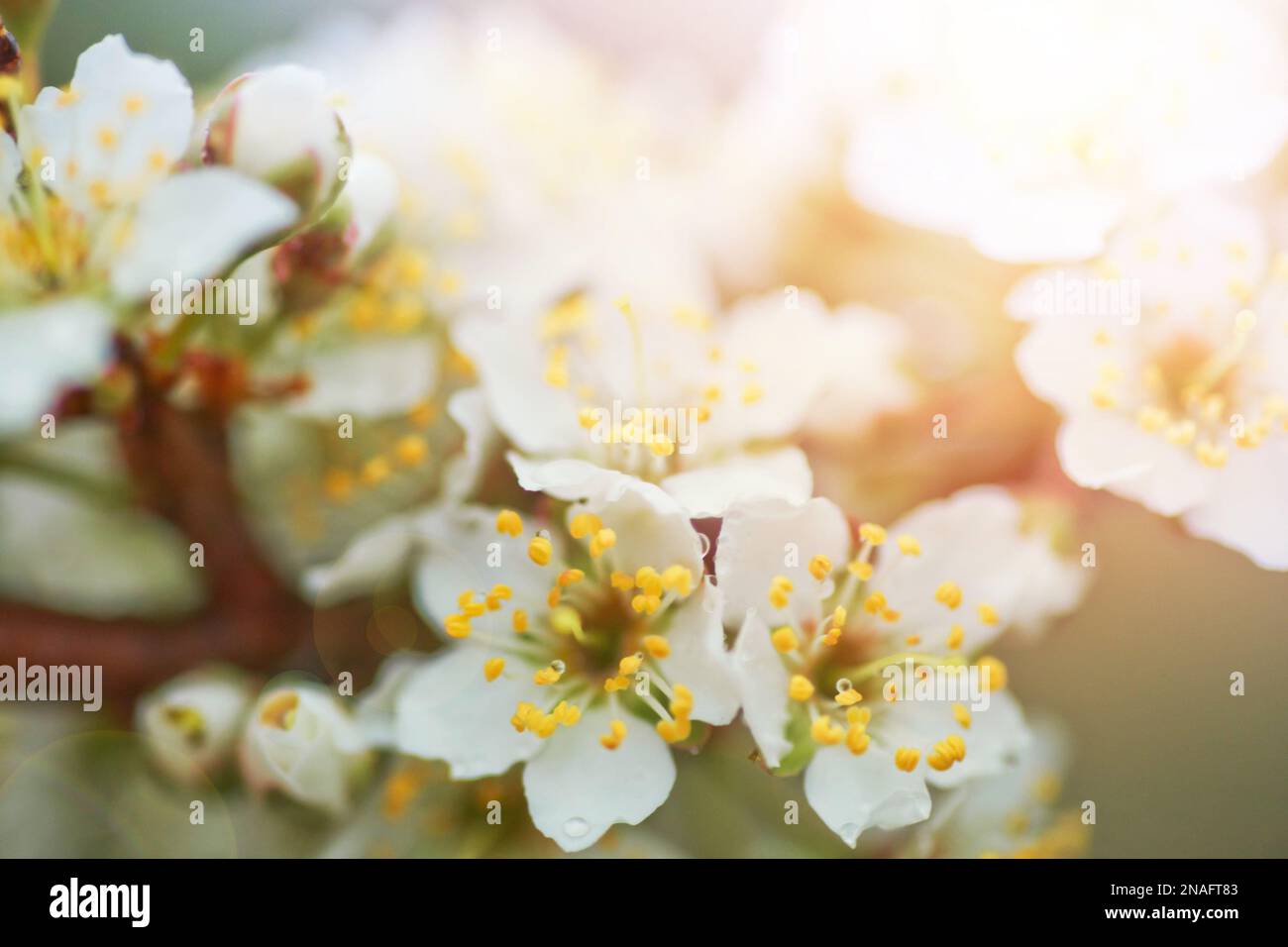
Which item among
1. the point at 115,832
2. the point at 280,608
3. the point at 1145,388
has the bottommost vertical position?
the point at 115,832

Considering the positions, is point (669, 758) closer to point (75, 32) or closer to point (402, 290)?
point (402, 290)

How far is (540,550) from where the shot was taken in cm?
72

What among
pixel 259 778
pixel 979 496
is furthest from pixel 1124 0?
pixel 259 778

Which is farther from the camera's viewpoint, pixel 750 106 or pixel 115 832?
pixel 750 106

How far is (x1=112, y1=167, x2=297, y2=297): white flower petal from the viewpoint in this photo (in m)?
0.66

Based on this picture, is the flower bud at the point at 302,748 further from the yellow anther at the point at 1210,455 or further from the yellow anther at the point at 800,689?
the yellow anther at the point at 1210,455

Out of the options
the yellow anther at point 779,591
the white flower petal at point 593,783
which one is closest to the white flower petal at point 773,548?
the yellow anther at point 779,591

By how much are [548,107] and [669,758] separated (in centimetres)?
63

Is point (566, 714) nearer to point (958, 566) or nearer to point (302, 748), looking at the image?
point (302, 748)

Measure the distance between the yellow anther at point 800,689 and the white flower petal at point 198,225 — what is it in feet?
1.33

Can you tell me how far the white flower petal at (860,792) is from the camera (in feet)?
2.22

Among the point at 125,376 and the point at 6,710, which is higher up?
the point at 125,376

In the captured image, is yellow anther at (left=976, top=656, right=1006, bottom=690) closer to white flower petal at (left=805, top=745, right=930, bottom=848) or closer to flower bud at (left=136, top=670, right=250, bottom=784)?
white flower petal at (left=805, top=745, right=930, bottom=848)

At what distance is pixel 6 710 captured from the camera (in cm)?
85
